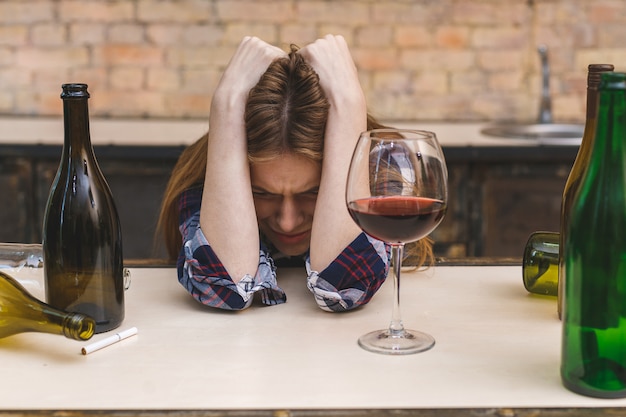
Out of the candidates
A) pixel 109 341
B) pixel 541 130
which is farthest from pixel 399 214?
pixel 541 130

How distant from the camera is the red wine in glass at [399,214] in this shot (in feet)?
3.03

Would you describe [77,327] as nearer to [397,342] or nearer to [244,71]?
[397,342]

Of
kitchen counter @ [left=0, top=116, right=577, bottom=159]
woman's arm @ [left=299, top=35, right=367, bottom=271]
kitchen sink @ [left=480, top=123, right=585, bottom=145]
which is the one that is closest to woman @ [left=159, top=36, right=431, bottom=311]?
woman's arm @ [left=299, top=35, right=367, bottom=271]

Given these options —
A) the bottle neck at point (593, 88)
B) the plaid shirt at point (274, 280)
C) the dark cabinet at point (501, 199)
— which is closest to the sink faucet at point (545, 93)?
the dark cabinet at point (501, 199)

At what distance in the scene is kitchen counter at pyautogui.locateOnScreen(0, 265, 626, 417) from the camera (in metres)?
0.80

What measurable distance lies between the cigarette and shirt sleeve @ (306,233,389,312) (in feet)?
0.84

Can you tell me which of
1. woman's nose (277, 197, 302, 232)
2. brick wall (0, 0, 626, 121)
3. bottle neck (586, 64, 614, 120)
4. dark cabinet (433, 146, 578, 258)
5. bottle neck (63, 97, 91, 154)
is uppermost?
brick wall (0, 0, 626, 121)

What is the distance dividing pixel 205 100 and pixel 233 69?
202cm

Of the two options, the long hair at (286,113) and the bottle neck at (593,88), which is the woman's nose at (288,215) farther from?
the bottle neck at (593,88)

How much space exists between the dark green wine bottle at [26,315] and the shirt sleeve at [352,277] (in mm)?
324

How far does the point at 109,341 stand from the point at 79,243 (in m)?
0.14

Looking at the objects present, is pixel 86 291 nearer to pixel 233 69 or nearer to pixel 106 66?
pixel 233 69

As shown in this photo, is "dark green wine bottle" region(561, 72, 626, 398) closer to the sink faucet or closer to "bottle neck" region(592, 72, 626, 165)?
"bottle neck" region(592, 72, 626, 165)

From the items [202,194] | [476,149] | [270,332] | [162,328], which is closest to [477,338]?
[270,332]
